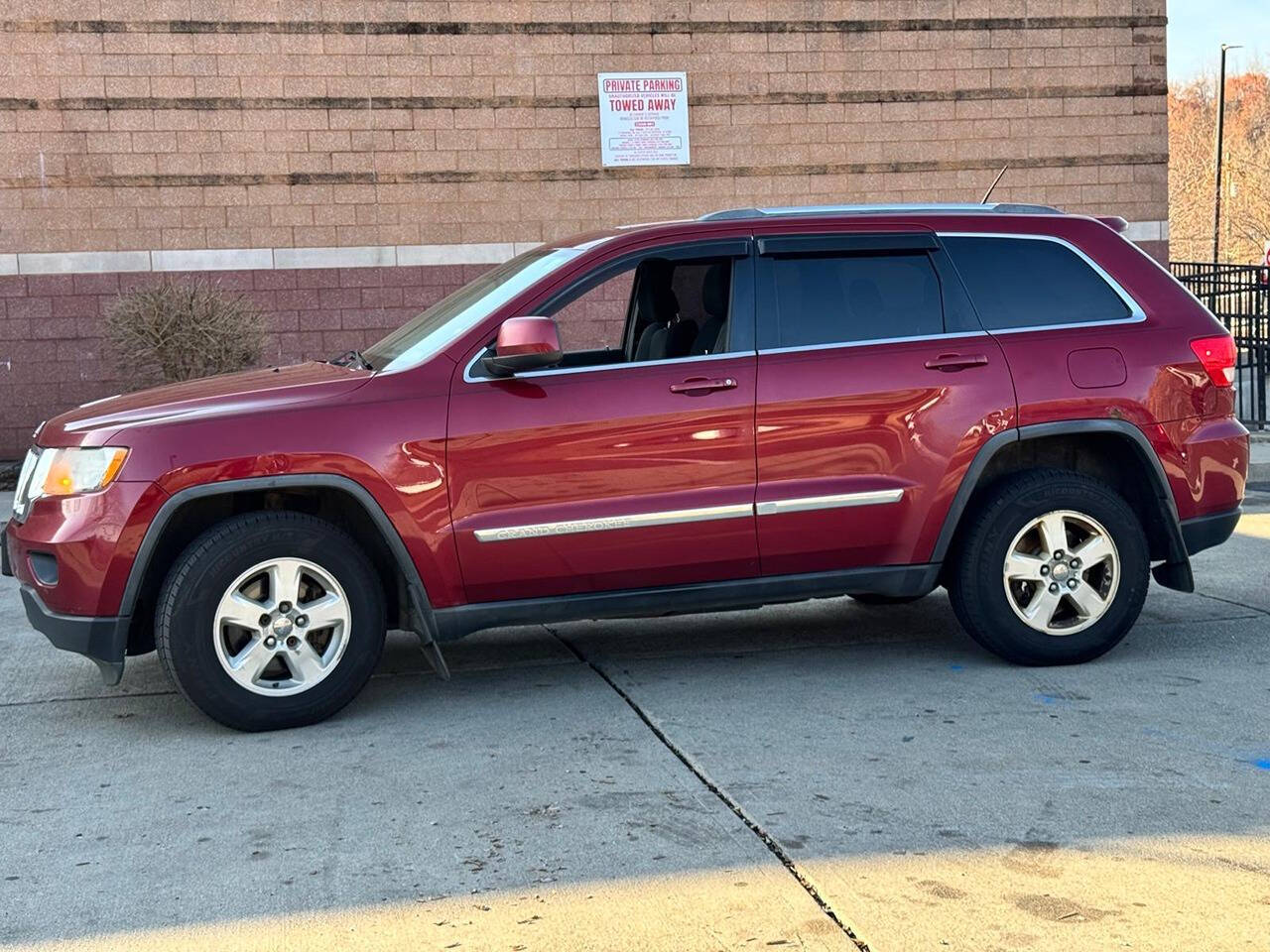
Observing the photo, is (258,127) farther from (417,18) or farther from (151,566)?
(151,566)

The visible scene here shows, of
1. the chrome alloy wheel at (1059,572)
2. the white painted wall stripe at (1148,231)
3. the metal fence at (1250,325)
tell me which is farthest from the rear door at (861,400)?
the white painted wall stripe at (1148,231)

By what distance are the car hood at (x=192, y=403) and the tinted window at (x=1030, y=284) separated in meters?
2.46

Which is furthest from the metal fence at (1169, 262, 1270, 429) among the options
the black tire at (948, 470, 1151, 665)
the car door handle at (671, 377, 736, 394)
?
the car door handle at (671, 377, 736, 394)

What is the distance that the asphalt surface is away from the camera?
12.4 ft

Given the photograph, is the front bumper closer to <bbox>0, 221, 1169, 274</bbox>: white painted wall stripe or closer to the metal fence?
the metal fence

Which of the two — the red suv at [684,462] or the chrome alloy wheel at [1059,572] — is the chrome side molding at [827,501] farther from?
the chrome alloy wheel at [1059,572]

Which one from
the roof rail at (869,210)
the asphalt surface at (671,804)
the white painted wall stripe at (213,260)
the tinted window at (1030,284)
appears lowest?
the asphalt surface at (671,804)

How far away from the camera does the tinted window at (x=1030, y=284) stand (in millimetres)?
6266

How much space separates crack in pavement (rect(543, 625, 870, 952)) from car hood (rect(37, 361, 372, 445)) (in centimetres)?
157

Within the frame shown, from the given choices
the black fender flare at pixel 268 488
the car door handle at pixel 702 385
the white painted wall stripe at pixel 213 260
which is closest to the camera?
the black fender flare at pixel 268 488

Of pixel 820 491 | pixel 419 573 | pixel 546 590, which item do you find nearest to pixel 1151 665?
pixel 820 491

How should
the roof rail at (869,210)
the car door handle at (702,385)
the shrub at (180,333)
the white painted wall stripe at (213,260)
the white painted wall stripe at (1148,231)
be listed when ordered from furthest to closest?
Result: the white painted wall stripe at (1148,231), the white painted wall stripe at (213,260), the shrub at (180,333), the roof rail at (869,210), the car door handle at (702,385)

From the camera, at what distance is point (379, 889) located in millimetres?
4008

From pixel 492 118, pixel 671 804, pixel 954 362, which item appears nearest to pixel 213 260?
pixel 492 118
